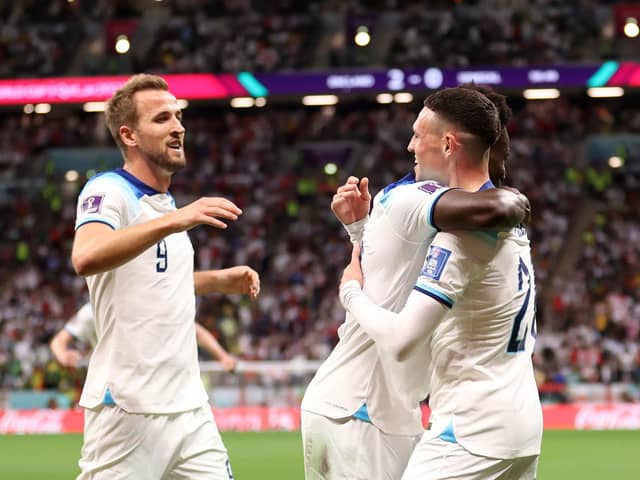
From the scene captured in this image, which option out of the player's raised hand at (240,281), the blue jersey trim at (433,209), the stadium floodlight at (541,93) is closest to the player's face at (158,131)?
the player's raised hand at (240,281)

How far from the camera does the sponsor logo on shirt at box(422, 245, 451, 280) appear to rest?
3695 millimetres

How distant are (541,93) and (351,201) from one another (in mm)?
24466

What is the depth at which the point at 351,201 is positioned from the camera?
179 inches

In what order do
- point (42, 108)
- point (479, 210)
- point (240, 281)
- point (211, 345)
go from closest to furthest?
1. point (479, 210)
2. point (240, 281)
3. point (211, 345)
4. point (42, 108)

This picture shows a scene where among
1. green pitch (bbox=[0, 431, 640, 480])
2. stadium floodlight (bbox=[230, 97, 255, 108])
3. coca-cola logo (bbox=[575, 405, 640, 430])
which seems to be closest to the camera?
green pitch (bbox=[0, 431, 640, 480])

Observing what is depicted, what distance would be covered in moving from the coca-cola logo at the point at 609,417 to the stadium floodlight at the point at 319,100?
1255 cm

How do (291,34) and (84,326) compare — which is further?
(291,34)

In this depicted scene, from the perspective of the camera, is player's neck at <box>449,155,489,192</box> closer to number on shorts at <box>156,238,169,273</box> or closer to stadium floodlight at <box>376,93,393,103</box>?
number on shorts at <box>156,238,169,273</box>

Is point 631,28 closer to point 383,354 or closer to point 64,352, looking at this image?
point 64,352

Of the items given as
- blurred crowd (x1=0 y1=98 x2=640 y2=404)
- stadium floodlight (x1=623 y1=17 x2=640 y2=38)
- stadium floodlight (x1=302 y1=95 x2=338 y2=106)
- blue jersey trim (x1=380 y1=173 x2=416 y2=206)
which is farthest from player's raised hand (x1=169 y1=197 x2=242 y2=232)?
stadium floodlight (x1=302 y1=95 x2=338 y2=106)

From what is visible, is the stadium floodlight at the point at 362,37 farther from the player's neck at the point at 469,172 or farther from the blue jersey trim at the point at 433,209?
the blue jersey trim at the point at 433,209

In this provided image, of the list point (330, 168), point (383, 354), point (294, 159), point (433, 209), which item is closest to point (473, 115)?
point (433, 209)

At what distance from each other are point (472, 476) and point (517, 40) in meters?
25.1

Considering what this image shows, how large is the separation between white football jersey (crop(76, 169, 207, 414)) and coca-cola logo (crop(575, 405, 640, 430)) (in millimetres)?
15145
